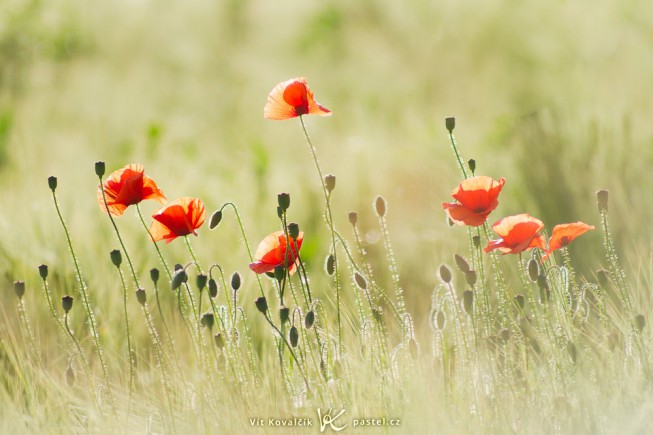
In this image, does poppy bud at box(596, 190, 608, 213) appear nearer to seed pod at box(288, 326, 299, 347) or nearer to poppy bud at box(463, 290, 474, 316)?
poppy bud at box(463, 290, 474, 316)

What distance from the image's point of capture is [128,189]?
1325mm

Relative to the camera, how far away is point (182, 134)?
350 cm

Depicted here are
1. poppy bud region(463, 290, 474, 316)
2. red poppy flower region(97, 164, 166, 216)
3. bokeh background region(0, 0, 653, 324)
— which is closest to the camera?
poppy bud region(463, 290, 474, 316)

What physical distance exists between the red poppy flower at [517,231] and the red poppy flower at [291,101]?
29 centimetres

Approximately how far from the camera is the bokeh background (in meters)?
1.97

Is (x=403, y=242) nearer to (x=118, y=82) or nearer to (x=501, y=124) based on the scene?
(x=501, y=124)

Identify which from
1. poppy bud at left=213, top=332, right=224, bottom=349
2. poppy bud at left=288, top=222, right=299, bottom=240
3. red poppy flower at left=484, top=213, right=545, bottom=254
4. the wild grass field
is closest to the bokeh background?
the wild grass field

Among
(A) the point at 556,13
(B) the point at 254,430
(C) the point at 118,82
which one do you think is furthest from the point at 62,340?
(C) the point at 118,82

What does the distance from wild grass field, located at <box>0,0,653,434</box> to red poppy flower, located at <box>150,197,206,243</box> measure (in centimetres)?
10

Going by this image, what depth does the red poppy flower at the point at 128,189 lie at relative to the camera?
1323 mm

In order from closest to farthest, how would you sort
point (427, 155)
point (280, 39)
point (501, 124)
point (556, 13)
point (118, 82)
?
point (427, 155), point (501, 124), point (556, 13), point (118, 82), point (280, 39)

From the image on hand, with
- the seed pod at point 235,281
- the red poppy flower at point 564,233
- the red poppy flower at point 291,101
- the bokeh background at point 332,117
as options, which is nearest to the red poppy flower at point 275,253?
the seed pod at point 235,281

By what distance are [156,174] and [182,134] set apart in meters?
1.13

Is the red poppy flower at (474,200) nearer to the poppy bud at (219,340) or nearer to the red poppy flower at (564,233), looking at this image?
the red poppy flower at (564,233)
